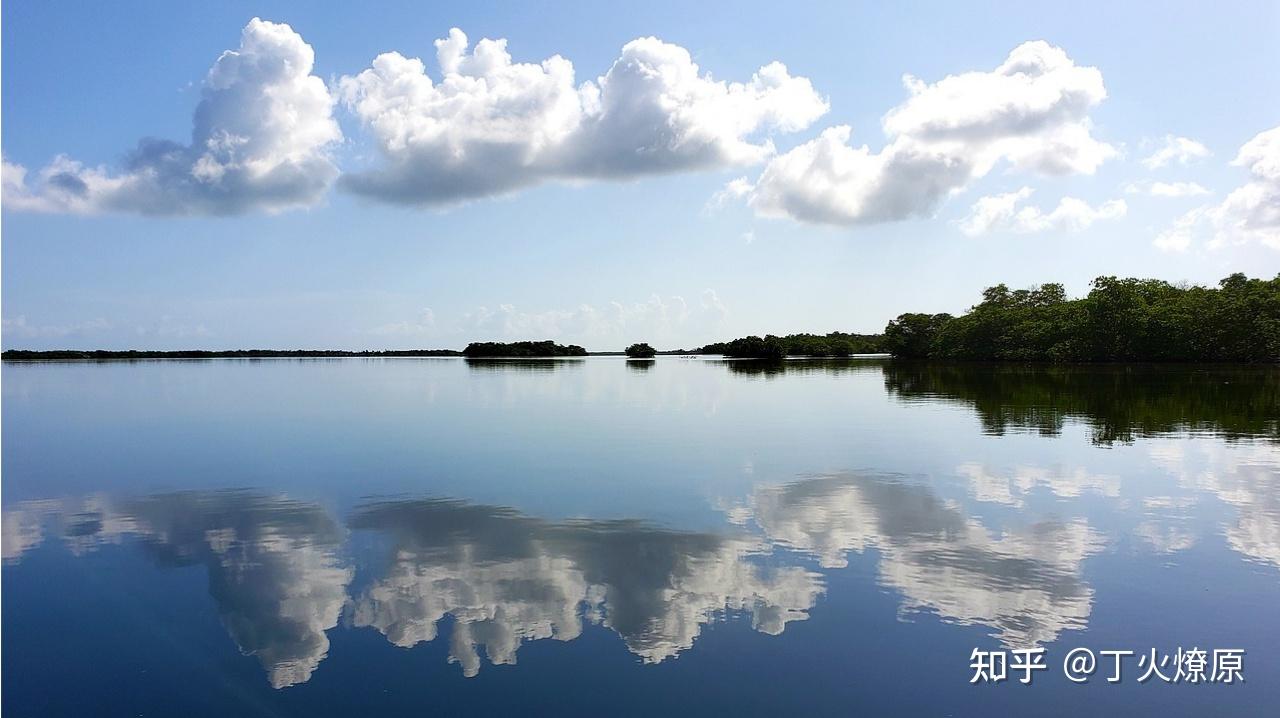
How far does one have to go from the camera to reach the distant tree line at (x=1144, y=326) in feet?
378

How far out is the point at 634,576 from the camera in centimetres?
1339

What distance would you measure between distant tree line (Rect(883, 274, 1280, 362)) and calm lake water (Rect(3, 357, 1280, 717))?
11169 cm

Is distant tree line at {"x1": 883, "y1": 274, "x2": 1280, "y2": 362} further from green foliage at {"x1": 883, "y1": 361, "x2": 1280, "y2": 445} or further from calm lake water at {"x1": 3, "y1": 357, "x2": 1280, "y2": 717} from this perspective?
calm lake water at {"x1": 3, "y1": 357, "x2": 1280, "y2": 717}

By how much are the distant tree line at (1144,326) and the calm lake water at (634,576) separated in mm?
111690

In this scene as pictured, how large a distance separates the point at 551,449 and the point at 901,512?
50.1 feet

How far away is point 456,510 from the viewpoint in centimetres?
1902

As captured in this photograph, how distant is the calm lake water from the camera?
30.7 ft

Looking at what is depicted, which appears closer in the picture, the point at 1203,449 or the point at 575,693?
the point at 575,693

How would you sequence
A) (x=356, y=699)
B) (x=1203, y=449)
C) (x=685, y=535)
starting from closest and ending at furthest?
(x=356, y=699), (x=685, y=535), (x=1203, y=449)

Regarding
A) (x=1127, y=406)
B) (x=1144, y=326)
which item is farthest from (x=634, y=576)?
(x=1144, y=326)

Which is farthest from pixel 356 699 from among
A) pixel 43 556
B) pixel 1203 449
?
pixel 1203 449

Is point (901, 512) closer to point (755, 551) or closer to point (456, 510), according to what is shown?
point (755, 551)

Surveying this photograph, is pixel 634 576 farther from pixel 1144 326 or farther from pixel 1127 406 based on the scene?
pixel 1144 326

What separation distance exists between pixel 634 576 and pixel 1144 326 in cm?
14312
